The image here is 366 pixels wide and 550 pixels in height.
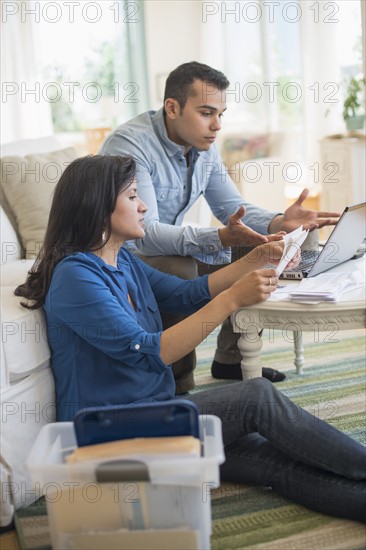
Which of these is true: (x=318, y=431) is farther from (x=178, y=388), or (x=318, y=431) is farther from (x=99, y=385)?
(x=178, y=388)

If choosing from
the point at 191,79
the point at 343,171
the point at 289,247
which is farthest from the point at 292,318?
the point at 343,171

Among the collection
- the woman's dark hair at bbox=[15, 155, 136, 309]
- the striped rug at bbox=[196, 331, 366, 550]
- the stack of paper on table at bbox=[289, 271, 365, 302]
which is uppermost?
the woman's dark hair at bbox=[15, 155, 136, 309]

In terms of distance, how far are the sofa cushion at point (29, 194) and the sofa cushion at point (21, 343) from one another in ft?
4.42

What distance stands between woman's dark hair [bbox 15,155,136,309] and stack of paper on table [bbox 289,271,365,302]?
50cm

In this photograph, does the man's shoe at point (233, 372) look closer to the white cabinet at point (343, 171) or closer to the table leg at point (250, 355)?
the table leg at point (250, 355)

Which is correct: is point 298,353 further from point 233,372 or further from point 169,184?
point 169,184

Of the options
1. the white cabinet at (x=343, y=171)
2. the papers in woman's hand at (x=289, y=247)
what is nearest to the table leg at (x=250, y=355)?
the papers in woman's hand at (x=289, y=247)

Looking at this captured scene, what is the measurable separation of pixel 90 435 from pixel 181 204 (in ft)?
4.70

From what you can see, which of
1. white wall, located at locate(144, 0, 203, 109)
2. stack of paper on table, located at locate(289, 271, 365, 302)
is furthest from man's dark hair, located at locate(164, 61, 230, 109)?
white wall, located at locate(144, 0, 203, 109)

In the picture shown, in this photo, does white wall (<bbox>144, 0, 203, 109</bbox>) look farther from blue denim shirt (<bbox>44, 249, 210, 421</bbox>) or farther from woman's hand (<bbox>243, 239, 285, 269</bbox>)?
blue denim shirt (<bbox>44, 249, 210, 421</bbox>)

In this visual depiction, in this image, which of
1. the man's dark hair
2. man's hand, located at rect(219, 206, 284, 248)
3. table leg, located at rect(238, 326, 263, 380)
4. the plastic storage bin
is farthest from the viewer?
the man's dark hair

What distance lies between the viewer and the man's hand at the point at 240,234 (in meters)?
2.20

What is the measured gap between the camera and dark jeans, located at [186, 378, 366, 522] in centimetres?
173

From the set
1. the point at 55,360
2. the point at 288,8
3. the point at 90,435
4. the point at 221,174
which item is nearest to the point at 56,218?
the point at 55,360
